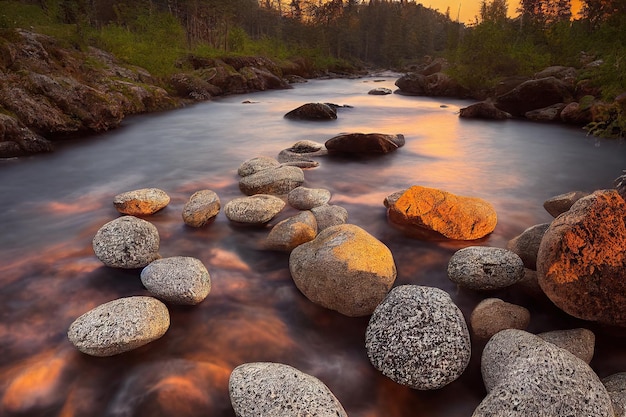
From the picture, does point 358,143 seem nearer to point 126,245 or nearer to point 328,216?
point 328,216

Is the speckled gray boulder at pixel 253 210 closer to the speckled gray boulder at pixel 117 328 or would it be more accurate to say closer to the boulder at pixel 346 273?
the boulder at pixel 346 273

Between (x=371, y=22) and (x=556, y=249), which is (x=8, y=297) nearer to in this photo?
(x=556, y=249)

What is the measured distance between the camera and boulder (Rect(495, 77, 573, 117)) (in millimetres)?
16828

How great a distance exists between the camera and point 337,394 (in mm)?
2984

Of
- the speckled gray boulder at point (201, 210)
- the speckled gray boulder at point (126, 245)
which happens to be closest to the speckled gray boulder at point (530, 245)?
the speckled gray boulder at point (201, 210)

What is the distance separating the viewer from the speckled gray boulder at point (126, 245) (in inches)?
169

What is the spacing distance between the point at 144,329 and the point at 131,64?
69.1 feet

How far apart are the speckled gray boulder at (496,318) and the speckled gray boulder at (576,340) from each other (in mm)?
220

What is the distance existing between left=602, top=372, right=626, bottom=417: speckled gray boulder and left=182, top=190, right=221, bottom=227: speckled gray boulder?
189 inches

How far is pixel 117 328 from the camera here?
3127 millimetres

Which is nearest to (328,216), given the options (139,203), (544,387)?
(139,203)

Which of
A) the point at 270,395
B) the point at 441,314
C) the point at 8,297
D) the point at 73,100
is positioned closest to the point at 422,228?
the point at 441,314

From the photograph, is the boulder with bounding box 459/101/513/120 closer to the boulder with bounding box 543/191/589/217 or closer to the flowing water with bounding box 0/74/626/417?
the flowing water with bounding box 0/74/626/417

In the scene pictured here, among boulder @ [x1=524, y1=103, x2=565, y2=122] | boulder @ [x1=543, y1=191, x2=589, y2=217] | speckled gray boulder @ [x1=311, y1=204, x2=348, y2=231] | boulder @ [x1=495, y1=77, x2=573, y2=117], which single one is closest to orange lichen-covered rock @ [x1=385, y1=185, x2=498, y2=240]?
speckled gray boulder @ [x1=311, y1=204, x2=348, y2=231]
